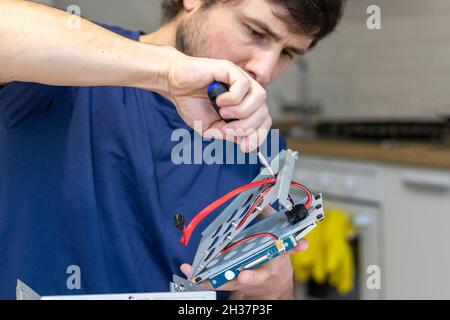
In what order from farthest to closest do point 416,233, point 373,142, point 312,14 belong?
point 373,142, point 416,233, point 312,14

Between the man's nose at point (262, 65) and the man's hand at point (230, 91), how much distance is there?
261 mm

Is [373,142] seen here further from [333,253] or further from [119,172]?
[119,172]

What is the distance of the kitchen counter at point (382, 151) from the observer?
180cm

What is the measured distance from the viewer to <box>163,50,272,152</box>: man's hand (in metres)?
0.65

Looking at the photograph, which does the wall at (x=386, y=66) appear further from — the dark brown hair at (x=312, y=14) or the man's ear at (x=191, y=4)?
the man's ear at (x=191, y=4)

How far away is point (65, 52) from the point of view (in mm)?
658

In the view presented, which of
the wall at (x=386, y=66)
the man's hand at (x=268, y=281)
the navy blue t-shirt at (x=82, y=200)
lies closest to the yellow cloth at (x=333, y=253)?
the wall at (x=386, y=66)

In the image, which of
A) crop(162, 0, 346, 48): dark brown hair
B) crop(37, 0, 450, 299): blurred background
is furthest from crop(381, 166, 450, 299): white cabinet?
crop(162, 0, 346, 48): dark brown hair

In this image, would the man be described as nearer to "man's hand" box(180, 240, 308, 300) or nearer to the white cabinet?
"man's hand" box(180, 240, 308, 300)

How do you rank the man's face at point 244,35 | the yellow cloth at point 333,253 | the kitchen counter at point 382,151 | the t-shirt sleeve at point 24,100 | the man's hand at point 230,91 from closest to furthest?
the man's hand at point 230,91 < the t-shirt sleeve at point 24,100 < the man's face at point 244,35 < the kitchen counter at point 382,151 < the yellow cloth at point 333,253

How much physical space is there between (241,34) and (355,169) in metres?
1.19

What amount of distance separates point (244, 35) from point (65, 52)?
38 cm

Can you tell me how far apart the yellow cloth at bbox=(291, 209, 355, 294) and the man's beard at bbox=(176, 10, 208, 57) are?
1.17m

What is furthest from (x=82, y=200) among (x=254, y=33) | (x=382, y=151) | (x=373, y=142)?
(x=373, y=142)
